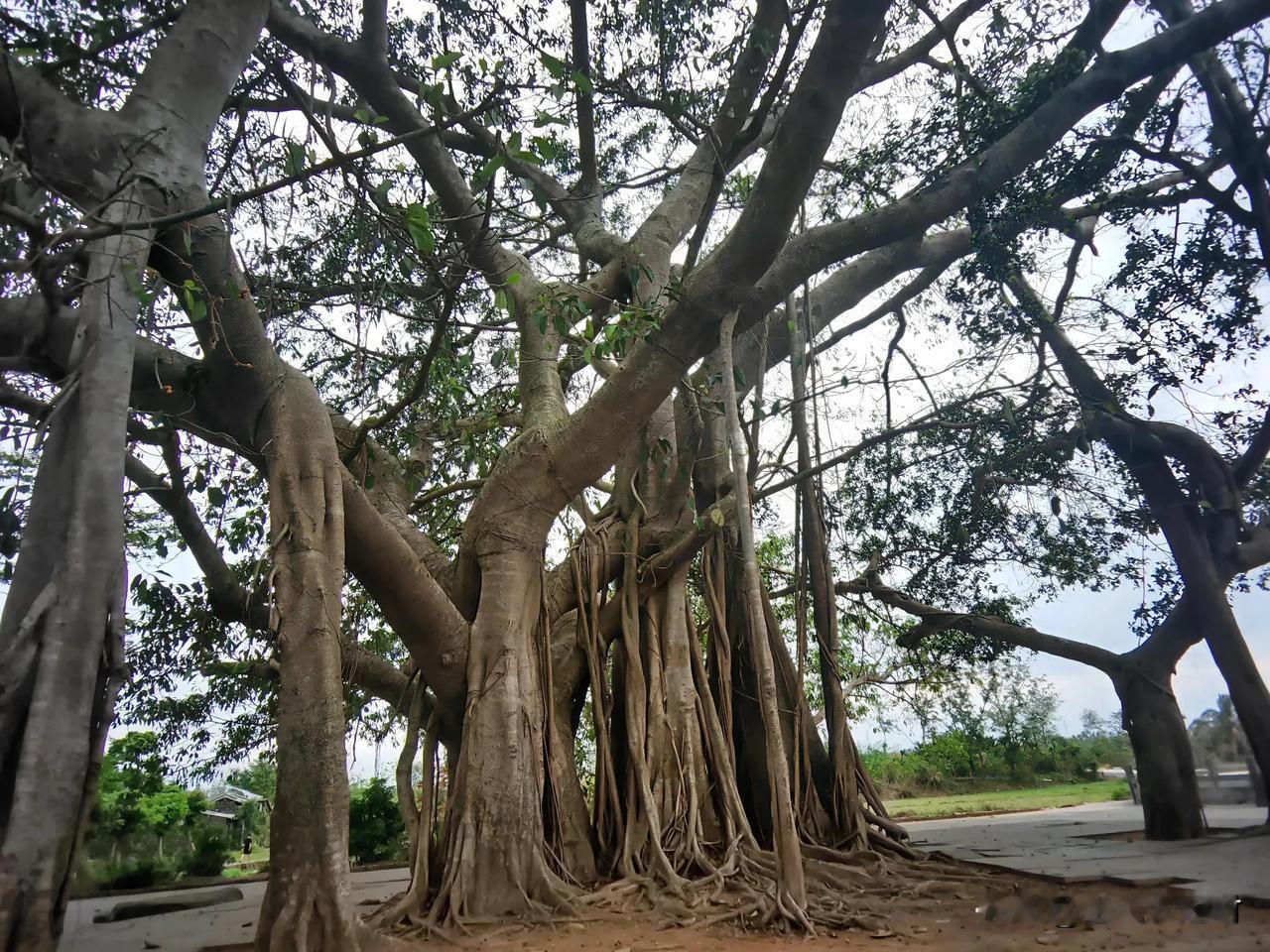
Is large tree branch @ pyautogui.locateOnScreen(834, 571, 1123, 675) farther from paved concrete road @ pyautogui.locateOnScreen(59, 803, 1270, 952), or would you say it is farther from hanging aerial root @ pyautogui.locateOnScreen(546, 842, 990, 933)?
hanging aerial root @ pyautogui.locateOnScreen(546, 842, 990, 933)

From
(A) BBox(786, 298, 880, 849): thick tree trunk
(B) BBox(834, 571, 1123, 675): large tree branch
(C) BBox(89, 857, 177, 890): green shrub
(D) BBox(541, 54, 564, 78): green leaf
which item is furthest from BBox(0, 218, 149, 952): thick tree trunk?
(B) BBox(834, 571, 1123, 675): large tree branch

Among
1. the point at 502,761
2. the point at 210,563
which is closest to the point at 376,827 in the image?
the point at 210,563

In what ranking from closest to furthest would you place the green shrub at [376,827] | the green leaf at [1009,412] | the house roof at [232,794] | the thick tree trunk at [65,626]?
the thick tree trunk at [65,626], the green leaf at [1009,412], the green shrub at [376,827], the house roof at [232,794]

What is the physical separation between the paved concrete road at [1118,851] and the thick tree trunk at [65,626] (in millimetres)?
3622

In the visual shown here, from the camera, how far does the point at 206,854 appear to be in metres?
6.84

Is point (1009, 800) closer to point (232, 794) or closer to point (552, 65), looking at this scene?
point (232, 794)

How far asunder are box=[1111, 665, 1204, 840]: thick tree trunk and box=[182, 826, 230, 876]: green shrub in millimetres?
6868

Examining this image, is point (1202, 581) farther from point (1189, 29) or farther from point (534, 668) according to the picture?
point (534, 668)

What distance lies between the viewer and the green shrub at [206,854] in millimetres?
6734

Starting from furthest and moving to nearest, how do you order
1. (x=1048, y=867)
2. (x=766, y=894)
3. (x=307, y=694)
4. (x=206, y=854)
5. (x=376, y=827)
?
(x=376, y=827) → (x=206, y=854) → (x=1048, y=867) → (x=766, y=894) → (x=307, y=694)

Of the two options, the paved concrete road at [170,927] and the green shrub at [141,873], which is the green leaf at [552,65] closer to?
the paved concrete road at [170,927]

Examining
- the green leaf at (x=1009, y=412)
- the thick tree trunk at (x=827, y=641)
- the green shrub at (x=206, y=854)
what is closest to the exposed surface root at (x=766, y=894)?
the thick tree trunk at (x=827, y=641)

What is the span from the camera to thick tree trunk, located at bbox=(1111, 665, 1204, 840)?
14.7ft

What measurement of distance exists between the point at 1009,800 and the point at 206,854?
7.97m
